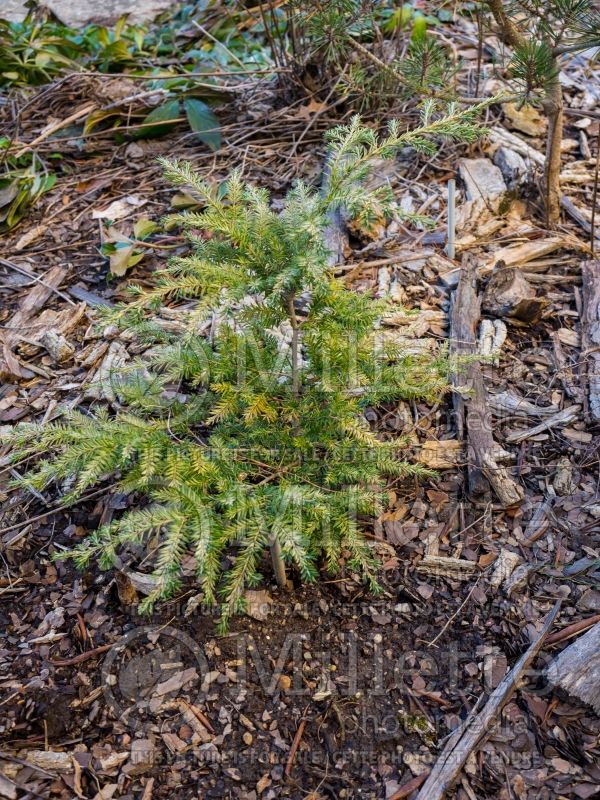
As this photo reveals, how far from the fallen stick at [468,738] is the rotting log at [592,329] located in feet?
3.40

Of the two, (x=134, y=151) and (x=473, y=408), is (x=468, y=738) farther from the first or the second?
(x=134, y=151)

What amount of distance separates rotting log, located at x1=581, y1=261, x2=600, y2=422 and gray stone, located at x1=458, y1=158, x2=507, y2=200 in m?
0.60

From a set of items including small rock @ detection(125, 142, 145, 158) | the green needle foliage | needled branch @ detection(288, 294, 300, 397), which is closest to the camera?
the green needle foliage

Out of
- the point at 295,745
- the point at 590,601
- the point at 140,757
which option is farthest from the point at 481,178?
the point at 140,757

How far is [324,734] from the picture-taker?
2016 mm

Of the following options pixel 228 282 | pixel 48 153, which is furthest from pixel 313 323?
pixel 48 153

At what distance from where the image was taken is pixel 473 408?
2.70 m

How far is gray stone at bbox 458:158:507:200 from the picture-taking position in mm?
3480

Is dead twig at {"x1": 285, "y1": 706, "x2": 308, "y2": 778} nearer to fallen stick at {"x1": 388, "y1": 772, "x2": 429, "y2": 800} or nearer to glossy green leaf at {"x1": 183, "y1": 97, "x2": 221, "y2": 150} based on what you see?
fallen stick at {"x1": 388, "y1": 772, "x2": 429, "y2": 800}

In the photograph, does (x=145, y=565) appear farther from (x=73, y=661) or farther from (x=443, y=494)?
(x=443, y=494)

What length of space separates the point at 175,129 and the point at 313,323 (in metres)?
2.45

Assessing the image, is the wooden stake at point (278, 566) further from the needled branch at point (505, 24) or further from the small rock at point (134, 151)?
the small rock at point (134, 151)

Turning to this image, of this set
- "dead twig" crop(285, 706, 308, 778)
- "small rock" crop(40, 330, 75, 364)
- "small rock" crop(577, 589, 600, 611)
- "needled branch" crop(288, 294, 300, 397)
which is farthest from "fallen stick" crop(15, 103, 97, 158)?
"small rock" crop(577, 589, 600, 611)

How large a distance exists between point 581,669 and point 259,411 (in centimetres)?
116
